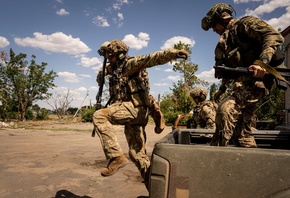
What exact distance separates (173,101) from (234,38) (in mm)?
22627

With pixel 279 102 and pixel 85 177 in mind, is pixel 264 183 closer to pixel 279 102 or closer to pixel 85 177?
pixel 85 177

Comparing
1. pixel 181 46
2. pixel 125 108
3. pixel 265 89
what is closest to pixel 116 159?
pixel 125 108

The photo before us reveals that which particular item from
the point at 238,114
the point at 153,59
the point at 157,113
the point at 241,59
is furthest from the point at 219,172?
the point at 157,113

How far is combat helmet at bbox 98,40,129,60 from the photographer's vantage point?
Result: 321cm

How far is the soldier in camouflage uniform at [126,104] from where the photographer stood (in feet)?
9.12

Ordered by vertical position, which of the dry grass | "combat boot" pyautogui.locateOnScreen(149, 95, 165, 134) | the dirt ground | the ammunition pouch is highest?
the ammunition pouch

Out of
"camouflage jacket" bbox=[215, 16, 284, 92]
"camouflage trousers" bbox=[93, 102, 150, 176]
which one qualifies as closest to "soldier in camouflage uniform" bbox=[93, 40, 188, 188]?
"camouflage trousers" bbox=[93, 102, 150, 176]

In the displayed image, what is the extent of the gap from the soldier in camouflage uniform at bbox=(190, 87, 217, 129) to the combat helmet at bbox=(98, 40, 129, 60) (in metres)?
2.72

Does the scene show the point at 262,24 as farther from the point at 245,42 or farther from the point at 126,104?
the point at 126,104

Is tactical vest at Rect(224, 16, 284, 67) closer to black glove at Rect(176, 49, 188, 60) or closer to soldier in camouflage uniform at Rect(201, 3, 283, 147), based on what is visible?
soldier in camouflage uniform at Rect(201, 3, 283, 147)

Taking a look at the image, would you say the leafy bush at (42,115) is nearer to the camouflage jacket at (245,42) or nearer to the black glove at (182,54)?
the black glove at (182,54)

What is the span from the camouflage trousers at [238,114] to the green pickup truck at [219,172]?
81cm

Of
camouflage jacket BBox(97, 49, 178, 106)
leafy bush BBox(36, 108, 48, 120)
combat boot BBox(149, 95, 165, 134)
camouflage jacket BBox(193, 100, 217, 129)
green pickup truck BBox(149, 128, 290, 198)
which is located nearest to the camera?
green pickup truck BBox(149, 128, 290, 198)

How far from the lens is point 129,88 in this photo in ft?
10.2
